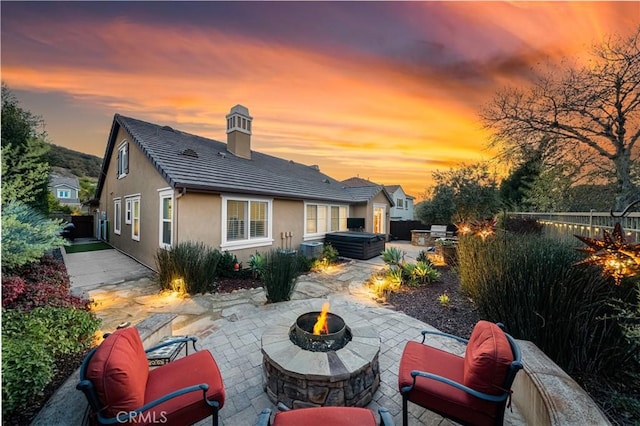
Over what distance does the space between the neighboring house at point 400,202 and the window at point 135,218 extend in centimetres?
2463

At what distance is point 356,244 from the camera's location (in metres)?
10.5

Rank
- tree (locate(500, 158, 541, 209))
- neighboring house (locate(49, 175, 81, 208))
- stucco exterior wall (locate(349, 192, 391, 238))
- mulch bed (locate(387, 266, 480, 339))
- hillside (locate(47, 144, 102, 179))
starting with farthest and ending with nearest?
hillside (locate(47, 144, 102, 179))
neighboring house (locate(49, 175, 81, 208))
tree (locate(500, 158, 541, 209))
stucco exterior wall (locate(349, 192, 391, 238))
mulch bed (locate(387, 266, 480, 339))

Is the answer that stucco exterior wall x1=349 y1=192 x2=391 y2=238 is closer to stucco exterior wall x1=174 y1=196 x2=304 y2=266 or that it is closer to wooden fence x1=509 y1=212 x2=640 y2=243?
stucco exterior wall x1=174 y1=196 x2=304 y2=266

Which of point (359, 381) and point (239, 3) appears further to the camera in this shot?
point (239, 3)

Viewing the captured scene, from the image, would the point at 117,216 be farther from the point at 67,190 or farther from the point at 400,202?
the point at 67,190

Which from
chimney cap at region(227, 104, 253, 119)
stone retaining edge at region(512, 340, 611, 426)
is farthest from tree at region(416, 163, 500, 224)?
stone retaining edge at region(512, 340, 611, 426)

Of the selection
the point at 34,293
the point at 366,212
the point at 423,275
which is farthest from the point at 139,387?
the point at 366,212

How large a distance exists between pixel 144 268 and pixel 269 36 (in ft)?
25.6

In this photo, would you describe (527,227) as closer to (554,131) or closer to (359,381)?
(554,131)

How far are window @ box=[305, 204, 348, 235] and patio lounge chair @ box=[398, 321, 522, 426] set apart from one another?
8.72 metres

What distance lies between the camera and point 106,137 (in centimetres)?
1141

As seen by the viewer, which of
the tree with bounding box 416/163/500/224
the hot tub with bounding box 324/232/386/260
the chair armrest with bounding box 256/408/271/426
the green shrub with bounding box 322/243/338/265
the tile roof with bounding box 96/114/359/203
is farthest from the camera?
the tree with bounding box 416/163/500/224

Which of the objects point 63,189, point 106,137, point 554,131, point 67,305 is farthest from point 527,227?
point 63,189

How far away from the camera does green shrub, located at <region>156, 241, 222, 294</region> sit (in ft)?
18.6
